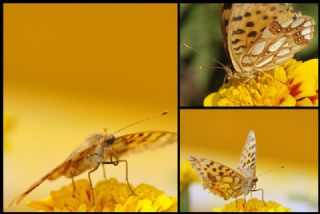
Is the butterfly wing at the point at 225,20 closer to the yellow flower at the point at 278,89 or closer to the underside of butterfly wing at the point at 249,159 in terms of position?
the yellow flower at the point at 278,89

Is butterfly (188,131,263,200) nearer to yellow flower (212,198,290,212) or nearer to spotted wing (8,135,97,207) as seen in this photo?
yellow flower (212,198,290,212)

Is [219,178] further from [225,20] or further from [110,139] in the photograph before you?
[225,20]

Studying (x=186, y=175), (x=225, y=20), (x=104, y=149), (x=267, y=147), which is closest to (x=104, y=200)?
(x=104, y=149)

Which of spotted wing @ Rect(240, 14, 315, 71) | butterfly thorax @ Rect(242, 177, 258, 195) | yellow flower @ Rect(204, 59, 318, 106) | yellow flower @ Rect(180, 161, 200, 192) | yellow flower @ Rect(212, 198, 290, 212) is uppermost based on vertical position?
spotted wing @ Rect(240, 14, 315, 71)

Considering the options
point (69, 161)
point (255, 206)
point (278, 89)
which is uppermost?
point (278, 89)

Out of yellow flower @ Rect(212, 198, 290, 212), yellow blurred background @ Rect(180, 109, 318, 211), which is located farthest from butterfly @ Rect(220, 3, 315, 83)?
yellow flower @ Rect(212, 198, 290, 212)
